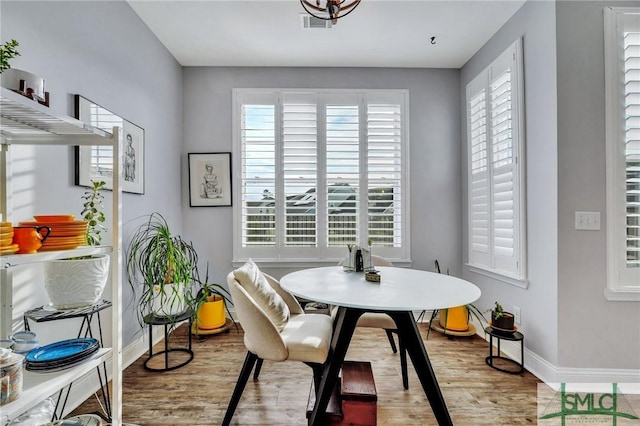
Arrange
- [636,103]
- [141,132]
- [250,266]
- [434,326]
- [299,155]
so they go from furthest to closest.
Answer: [299,155] < [434,326] < [141,132] < [636,103] < [250,266]

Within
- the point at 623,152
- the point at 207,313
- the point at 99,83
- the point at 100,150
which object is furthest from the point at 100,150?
the point at 623,152

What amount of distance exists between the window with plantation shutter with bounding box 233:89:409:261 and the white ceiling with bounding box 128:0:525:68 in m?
0.38

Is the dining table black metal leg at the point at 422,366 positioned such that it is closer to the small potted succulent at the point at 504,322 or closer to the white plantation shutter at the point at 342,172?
the small potted succulent at the point at 504,322

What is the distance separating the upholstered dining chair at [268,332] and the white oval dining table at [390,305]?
0.32 ft

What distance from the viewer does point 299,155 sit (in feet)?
10.8

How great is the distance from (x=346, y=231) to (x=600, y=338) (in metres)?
2.17

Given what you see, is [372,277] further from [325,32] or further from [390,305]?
[325,32]

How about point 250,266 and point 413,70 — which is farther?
point 413,70

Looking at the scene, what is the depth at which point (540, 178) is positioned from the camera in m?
2.21

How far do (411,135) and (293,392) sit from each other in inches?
109

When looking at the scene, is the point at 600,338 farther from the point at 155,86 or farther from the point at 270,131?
the point at 155,86

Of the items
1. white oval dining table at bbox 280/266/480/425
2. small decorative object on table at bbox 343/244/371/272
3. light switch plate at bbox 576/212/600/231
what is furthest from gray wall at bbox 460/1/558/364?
small decorative object on table at bbox 343/244/371/272

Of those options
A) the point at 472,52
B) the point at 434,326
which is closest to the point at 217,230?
the point at 434,326

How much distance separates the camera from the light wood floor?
68.9 inches
